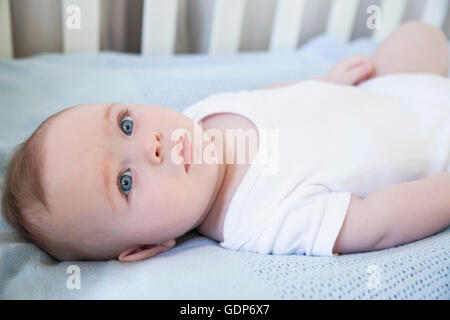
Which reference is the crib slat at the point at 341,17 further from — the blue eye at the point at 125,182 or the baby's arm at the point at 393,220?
the blue eye at the point at 125,182

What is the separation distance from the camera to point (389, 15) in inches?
59.2

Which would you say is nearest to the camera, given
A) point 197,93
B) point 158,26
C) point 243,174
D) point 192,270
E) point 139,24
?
point 192,270

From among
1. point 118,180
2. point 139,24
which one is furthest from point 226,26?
point 118,180

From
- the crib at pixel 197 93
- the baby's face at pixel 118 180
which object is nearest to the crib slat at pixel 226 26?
the crib at pixel 197 93

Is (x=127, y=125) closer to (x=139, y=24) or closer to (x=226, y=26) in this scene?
(x=226, y=26)

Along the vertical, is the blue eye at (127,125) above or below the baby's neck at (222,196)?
above

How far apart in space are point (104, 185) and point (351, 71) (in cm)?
72

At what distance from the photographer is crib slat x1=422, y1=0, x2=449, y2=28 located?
1.53 metres

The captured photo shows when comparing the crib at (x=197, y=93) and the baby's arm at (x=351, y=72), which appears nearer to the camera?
the crib at (x=197, y=93)

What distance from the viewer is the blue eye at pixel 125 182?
695mm

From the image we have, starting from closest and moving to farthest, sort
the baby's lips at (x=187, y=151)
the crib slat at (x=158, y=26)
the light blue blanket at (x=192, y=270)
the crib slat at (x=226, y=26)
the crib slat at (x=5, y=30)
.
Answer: the light blue blanket at (x=192, y=270)
the baby's lips at (x=187, y=151)
the crib slat at (x=5, y=30)
the crib slat at (x=158, y=26)
the crib slat at (x=226, y=26)

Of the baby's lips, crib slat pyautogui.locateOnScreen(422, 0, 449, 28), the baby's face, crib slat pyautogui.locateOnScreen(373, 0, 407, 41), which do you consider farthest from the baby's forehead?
crib slat pyautogui.locateOnScreen(422, 0, 449, 28)

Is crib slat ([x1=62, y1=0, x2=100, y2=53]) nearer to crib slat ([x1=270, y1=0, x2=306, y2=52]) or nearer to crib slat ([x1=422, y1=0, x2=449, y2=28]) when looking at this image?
crib slat ([x1=270, y1=0, x2=306, y2=52])

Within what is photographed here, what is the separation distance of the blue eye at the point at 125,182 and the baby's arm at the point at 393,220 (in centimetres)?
36
